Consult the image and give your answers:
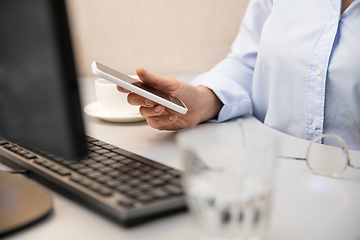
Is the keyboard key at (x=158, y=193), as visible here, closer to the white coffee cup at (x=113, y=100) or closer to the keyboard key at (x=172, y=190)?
the keyboard key at (x=172, y=190)

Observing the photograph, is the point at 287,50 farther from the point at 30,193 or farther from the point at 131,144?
the point at 30,193

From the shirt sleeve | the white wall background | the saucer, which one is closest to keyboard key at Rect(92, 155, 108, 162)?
the saucer

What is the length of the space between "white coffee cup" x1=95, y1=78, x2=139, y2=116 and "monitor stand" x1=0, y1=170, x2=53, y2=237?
0.32m

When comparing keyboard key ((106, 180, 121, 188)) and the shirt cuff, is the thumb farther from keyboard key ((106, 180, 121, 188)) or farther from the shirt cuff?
keyboard key ((106, 180, 121, 188))

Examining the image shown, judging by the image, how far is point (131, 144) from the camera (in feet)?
1.76

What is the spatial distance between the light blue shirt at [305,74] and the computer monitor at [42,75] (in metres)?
0.42

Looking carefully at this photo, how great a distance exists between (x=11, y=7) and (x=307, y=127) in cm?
60

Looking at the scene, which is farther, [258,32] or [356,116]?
[258,32]

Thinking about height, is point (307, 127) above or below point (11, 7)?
below

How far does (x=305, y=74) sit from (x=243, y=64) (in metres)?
0.21

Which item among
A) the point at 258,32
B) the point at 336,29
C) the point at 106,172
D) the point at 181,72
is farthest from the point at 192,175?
the point at 181,72

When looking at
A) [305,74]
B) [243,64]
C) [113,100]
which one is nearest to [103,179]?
[113,100]

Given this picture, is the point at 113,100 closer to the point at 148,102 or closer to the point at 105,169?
the point at 148,102

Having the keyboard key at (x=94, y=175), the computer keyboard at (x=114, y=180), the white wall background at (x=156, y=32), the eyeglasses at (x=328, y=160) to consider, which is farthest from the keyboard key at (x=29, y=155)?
the white wall background at (x=156, y=32)
